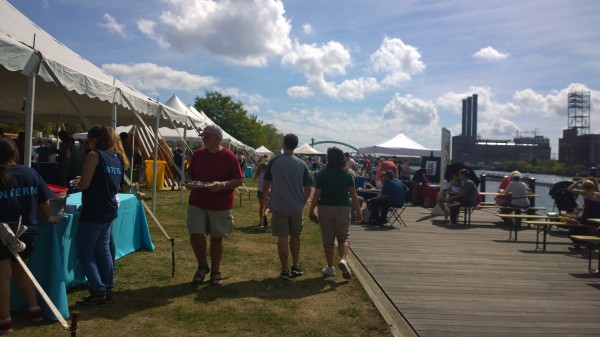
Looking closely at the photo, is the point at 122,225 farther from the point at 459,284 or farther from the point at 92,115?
the point at 92,115

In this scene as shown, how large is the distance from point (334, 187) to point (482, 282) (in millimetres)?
2187

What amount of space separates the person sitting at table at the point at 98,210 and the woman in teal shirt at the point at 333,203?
2.54m

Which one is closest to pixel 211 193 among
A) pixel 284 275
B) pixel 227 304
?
pixel 227 304

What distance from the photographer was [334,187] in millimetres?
6004

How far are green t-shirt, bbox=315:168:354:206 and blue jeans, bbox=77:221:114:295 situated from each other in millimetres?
2614

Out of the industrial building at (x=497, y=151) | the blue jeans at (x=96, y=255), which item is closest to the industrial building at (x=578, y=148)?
the industrial building at (x=497, y=151)

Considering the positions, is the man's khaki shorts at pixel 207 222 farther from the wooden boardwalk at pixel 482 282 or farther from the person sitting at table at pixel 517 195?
the person sitting at table at pixel 517 195

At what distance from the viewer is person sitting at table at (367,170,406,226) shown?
438 inches

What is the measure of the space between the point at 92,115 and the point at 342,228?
8734 mm

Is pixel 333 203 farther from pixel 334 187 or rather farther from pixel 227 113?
pixel 227 113

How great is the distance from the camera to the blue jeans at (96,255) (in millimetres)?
4227

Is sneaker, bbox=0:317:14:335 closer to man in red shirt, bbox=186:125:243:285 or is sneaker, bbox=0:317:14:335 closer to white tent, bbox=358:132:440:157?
man in red shirt, bbox=186:125:243:285

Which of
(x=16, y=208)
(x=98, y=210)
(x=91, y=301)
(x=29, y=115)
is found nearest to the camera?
(x=16, y=208)

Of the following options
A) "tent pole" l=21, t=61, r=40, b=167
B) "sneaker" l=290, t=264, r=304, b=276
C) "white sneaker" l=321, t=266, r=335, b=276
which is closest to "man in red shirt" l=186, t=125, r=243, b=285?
"sneaker" l=290, t=264, r=304, b=276
